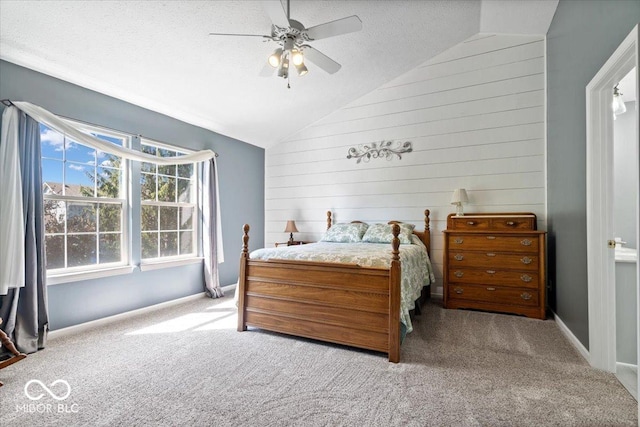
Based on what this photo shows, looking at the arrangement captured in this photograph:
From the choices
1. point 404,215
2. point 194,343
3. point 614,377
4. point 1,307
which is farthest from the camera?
point 404,215

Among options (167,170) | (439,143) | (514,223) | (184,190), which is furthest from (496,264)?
(167,170)

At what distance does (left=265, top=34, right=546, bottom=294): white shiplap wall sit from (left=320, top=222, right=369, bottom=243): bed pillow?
0.37 m

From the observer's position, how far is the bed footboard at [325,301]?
2.39 meters

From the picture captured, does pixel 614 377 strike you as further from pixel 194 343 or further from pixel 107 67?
pixel 107 67

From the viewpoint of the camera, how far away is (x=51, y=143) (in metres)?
2.94

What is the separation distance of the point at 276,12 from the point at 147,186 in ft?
8.79

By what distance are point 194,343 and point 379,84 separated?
161 inches

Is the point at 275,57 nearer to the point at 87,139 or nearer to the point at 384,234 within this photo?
the point at 87,139

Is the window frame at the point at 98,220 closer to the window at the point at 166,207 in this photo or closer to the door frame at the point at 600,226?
the window at the point at 166,207

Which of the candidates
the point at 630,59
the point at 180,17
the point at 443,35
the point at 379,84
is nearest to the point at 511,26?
the point at 443,35

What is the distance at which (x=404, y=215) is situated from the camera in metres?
4.42

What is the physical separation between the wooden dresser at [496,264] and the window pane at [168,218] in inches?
137

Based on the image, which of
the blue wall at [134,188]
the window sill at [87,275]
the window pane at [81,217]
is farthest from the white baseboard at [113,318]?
the window pane at [81,217]

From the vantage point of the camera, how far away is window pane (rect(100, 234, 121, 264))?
130 inches
